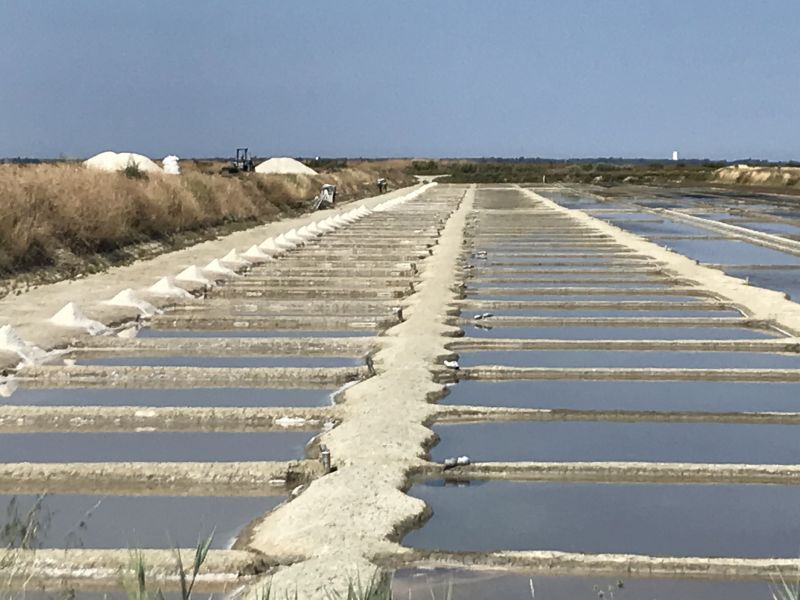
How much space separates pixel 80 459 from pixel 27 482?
343 millimetres

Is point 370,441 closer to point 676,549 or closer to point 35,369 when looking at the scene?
point 676,549

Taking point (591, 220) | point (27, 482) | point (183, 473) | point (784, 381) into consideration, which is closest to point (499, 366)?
point (784, 381)

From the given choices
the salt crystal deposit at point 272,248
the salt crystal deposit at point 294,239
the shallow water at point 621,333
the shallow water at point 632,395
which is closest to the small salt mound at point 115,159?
the salt crystal deposit at point 294,239

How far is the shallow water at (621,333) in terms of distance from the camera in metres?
5.60

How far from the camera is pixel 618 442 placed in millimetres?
3475

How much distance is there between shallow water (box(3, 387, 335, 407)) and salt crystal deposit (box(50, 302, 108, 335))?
47.1 inches

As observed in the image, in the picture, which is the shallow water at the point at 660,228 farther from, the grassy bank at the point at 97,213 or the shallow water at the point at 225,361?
the shallow water at the point at 225,361

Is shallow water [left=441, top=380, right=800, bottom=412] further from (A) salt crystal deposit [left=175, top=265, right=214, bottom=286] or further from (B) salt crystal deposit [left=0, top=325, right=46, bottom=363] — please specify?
(A) salt crystal deposit [left=175, top=265, right=214, bottom=286]

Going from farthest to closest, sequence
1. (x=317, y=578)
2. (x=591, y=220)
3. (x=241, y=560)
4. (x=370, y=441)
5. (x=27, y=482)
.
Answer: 1. (x=591, y=220)
2. (x=370, y=441)
3. (x=27, y=482)
4. (x=241, y=560)
5. (x=317, y=578)

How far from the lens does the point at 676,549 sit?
251cm

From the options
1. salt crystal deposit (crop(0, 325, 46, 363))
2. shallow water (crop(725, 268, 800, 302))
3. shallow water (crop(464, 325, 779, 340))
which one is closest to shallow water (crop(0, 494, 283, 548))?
salt crystal deposit (crop(0, 325, 46, 363))

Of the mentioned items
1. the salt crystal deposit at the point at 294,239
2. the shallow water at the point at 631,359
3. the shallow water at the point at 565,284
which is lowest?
the salt crystal deposit at the point at 294,239

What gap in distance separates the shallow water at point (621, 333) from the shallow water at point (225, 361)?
107 cm

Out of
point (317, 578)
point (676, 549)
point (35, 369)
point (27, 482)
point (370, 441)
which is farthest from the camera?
point (35, 369)
